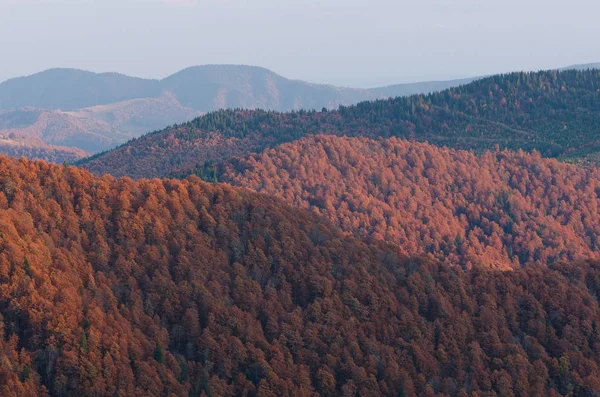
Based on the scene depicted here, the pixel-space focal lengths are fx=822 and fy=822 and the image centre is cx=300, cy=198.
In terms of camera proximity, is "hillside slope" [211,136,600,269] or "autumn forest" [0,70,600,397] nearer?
"autumn forest" [0,70,600,397]

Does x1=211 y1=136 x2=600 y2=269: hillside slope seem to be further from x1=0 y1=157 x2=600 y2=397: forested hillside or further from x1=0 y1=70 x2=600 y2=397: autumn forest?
x1=0 y1=157 x2=600 y2=397: forested hillside

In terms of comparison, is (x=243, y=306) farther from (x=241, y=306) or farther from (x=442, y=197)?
(x=442, y=197)

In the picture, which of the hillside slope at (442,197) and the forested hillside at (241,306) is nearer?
the forested hillside at (241,306)

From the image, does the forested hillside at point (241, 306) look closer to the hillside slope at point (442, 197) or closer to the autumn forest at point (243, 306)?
the autumn forest at point (243, 306)

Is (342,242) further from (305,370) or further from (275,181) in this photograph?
(275,181)

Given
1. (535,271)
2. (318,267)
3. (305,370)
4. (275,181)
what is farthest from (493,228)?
(305,370)

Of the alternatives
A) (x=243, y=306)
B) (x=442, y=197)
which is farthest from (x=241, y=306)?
(x=442, y=197)

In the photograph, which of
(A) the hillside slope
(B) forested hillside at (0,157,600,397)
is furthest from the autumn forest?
(A) the hillside slope

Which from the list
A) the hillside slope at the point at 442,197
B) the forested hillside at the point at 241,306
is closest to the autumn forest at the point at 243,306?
the forested hillside at the point at 241,306
